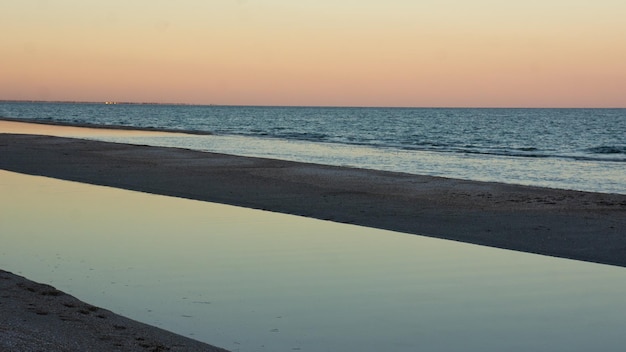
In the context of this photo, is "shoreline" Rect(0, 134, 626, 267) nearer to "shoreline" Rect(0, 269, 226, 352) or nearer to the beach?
the beach

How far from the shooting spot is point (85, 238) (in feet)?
44.8

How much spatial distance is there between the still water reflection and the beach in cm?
78

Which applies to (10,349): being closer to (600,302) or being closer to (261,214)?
(600,302)

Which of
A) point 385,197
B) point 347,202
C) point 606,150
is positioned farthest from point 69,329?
point 606,150

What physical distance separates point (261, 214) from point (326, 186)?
6.23m

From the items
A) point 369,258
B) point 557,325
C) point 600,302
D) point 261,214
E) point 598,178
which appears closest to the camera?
point 557,325

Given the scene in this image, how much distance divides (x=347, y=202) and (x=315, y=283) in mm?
9770

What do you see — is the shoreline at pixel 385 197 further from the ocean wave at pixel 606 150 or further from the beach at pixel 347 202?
the ocean wave at pixel 606 150

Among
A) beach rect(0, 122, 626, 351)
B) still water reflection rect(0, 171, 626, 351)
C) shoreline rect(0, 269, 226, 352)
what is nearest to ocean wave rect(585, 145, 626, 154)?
beach rect(0, 122, 626, 351)

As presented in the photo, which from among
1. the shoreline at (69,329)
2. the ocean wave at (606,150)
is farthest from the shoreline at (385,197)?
the ocean wave at (606,150)

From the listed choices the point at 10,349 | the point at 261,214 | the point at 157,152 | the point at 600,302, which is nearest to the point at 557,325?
the point at 600,302

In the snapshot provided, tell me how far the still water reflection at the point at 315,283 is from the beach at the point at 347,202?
0.78 metres

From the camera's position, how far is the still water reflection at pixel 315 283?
8188 mm

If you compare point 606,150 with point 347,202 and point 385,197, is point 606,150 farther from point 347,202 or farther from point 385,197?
point 347,202
